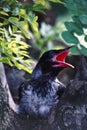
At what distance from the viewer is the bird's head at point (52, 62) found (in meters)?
4.98

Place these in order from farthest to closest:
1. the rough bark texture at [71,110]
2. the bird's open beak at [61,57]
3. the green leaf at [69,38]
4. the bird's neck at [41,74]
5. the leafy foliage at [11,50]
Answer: the bird's neck at [41,74], the bird's open beak at [61,57], the leafy foliage at [11,50], the rough bark texture at [71,110], the green leaf at [69,38]

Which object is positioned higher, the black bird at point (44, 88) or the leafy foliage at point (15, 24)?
the leafy foliage at point (15, 24)

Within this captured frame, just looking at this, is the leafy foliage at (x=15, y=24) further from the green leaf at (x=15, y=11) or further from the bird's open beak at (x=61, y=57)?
the bird's open beak at (x=61, y=57)

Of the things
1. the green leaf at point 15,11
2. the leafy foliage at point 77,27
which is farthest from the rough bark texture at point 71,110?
the green leaf at point 15,11

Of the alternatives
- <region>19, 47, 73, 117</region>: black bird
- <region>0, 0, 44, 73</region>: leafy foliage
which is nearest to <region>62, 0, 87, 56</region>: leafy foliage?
<region>0, 0, 44, 73</region>: leafy foliage

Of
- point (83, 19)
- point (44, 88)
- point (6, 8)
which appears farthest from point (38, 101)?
point (83, 19)

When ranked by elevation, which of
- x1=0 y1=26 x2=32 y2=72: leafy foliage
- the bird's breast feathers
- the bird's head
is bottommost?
the bird's breast feathers

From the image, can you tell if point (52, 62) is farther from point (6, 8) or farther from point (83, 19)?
point (83, 19)

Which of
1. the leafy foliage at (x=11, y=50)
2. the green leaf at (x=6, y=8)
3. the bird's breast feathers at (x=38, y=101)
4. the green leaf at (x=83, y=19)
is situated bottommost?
the bird's breast feathers at (x=38, y=101)

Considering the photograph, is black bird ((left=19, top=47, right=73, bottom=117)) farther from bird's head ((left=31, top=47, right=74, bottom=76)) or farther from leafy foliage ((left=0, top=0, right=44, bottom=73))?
leafy foliage ((left=0, top=0, right=44, bottom=73))

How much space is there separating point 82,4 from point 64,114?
746 millimetres

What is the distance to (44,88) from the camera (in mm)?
4934

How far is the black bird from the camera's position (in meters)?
4.79

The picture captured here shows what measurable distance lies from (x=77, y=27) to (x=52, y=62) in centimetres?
84
